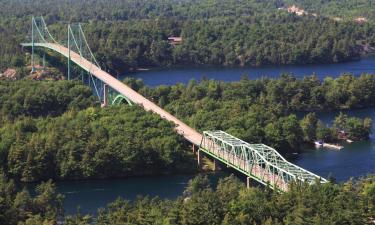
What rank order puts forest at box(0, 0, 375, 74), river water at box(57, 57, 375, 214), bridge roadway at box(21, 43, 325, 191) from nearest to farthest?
bridge roadway at box(21, 43, 325, 191), river water at box(57, 57, 375, 214), forest at box(0, 0, 375, 74)

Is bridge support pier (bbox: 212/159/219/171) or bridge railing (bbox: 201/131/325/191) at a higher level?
bridge railing (bbox: 201/131/325/191)

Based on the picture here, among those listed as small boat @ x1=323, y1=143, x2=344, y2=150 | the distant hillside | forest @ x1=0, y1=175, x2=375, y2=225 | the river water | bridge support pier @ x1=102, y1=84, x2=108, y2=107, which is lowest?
the river water

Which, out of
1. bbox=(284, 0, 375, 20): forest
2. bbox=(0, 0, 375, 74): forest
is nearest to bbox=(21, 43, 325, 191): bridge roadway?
bbox=(0, 0, 375, 74): forest

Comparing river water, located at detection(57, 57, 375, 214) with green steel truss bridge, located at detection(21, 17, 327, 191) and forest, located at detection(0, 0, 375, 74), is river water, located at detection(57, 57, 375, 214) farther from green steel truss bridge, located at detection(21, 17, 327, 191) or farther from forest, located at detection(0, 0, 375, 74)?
forest, located at detection(0, 0, 375, 74)

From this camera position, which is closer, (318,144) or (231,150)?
(231,150)

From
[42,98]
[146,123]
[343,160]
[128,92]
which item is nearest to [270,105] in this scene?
[343,160]

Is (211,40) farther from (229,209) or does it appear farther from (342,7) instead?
→ (229,209)

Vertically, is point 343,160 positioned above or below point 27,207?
below

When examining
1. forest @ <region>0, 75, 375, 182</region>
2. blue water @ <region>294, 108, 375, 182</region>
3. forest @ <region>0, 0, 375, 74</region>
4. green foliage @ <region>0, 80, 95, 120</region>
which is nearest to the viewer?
forest @ <region>0, 75, 375, 182</region>
